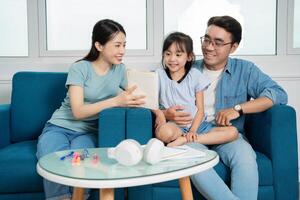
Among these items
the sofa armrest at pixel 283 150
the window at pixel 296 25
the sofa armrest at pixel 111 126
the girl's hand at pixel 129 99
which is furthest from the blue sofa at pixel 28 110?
the window at pixel 296 25

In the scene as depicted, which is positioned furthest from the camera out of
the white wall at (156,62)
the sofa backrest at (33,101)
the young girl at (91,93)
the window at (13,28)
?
the window at (13,28)

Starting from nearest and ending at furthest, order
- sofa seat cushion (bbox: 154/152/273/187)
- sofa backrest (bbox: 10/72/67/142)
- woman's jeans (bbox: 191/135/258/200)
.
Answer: woman's jeans (bbox: 191/135/258/200) → sofa seat cushion (bbox: 154/152/273/187) → sofa backrest (bbox: 10/72/67/142)

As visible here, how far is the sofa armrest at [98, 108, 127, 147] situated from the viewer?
5.85 ft

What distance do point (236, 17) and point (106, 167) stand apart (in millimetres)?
2004

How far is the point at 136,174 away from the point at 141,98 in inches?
27.7

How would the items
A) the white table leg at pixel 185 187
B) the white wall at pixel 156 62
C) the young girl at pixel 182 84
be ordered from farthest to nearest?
the white wall at pixel 156 62, the young girl at pixel 182 84, the white table leg at pixel 185 187

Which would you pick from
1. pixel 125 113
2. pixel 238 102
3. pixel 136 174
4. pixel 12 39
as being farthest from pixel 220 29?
pixel 12 39

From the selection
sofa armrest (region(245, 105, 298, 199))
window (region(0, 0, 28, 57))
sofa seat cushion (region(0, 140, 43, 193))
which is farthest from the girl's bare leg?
window (region(0, 0, 28, 57))

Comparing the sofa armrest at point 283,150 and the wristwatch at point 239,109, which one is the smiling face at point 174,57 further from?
the sofa armrest at point 283,150

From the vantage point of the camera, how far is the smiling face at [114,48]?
201 cm

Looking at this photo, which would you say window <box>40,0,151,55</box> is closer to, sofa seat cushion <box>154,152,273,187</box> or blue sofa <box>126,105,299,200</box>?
blue sofa <box>126,105,299,200</box>

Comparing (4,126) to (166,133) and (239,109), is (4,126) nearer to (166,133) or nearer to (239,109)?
(166,133)

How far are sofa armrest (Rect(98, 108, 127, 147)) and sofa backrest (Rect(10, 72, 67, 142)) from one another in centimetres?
64

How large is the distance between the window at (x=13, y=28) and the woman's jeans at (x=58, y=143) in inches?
43.4
